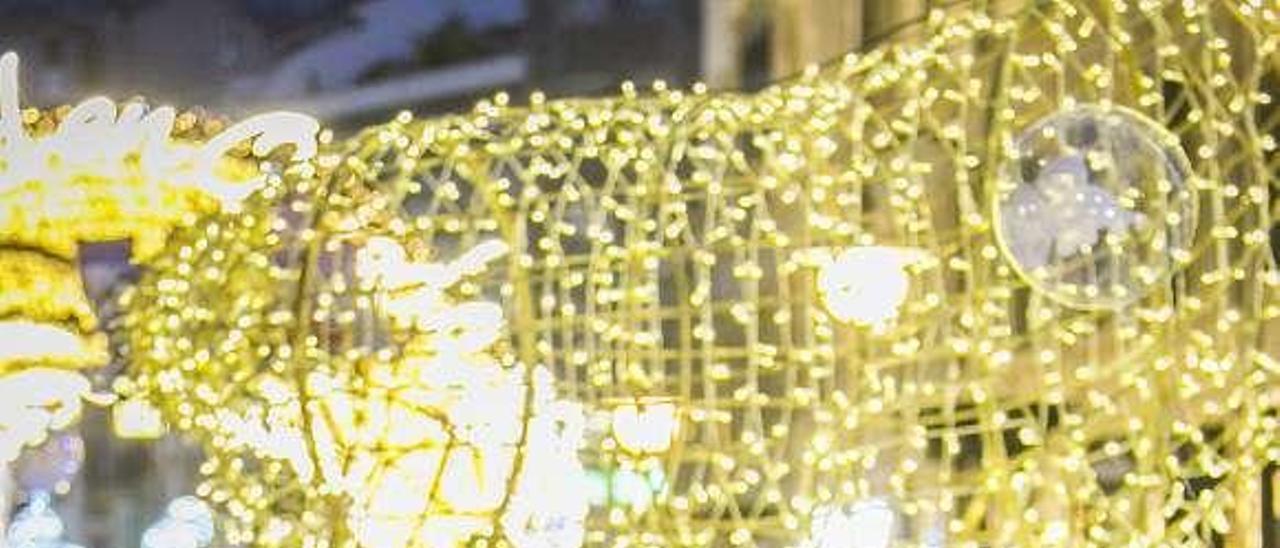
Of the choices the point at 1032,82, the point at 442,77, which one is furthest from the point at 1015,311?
the point at 442,77

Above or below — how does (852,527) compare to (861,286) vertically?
below

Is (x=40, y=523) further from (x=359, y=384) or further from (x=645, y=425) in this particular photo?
(x=645, y=425)

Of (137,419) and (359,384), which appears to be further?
(137,419)

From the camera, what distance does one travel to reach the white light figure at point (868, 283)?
1726 mm

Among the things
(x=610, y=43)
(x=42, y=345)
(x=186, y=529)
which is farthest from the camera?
(x=610, y=43)

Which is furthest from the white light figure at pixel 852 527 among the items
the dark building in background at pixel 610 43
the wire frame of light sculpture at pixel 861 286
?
the dark building in background at pixel 610 43

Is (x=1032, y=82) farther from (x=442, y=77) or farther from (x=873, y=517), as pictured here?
(x=442, y=77)

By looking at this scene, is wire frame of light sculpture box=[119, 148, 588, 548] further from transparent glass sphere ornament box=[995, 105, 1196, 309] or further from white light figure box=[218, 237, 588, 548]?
transparent glass sphere ornament box=[995, 105, 1196, 309]

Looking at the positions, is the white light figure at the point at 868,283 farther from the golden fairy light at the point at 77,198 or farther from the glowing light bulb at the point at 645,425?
the golden fairy light at the point at 77,198

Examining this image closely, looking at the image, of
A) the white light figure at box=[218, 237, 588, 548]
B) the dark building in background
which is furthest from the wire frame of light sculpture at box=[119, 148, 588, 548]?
the dark building in background

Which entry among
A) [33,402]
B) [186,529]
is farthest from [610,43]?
[33,402]

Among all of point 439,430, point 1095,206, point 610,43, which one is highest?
point 610,43

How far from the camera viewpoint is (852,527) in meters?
1.74

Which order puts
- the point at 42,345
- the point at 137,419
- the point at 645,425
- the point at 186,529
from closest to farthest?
the point at 645,425 → the point at 137,419 → the point at 42,345 → the point at 186,529
